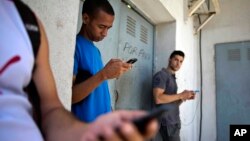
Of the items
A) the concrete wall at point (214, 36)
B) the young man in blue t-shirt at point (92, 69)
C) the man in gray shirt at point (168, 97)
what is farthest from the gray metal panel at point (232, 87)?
the young man in blue t-shirt at point (92, 69)

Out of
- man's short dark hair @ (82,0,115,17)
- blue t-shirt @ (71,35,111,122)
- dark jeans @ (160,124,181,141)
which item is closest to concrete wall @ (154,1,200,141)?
dark jeans @ (160,124,181,141)

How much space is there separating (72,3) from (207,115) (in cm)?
278

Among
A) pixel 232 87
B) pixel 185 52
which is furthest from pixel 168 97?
pixel 232 87

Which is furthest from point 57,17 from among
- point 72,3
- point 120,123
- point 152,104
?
point 152,104

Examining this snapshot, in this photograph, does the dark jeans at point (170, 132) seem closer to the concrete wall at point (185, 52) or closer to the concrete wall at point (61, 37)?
the concrete wall at point (185, 52)

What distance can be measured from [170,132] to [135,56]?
717 millimetres

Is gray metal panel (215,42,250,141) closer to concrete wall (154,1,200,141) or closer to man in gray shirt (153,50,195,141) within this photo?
concrete wall (154,1,200,141)

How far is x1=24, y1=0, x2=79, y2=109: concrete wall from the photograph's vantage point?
1.03 metres

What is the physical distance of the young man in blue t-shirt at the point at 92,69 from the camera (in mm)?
1145

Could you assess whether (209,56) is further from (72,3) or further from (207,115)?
(72,3)

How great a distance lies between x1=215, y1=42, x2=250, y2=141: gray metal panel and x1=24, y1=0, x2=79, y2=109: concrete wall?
8.89 feet

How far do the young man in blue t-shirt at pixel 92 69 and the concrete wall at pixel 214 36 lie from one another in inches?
98.0

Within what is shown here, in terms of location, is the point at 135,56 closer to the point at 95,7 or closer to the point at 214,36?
the point at 95,7

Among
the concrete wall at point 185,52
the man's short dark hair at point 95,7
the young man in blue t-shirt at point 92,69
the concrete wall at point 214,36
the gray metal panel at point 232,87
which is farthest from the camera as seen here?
the concrete wall at point 214,36
